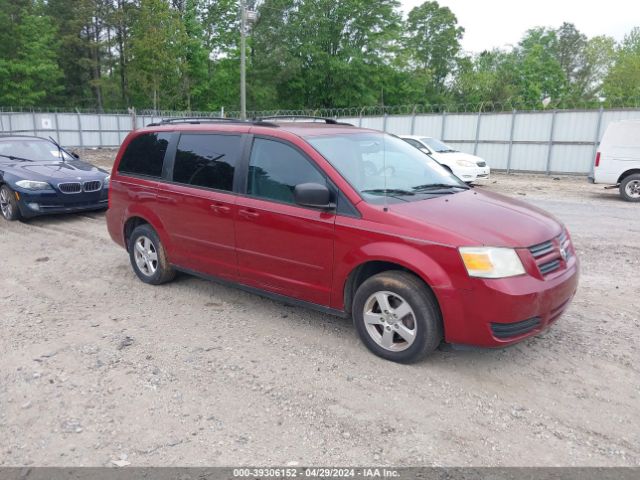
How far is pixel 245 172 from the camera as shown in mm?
4723

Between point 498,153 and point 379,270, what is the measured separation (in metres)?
17.8

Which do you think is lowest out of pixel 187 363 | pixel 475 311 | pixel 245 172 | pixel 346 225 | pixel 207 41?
pixel 187 363

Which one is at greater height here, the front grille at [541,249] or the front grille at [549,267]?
the front grille at [541,249]

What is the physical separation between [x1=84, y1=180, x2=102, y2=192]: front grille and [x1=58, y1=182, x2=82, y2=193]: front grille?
0.12 metres

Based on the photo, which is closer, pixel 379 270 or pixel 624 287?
pixel 379 270

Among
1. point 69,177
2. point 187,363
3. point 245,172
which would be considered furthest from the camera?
point 69,177

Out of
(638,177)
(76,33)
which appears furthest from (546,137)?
(76,33)

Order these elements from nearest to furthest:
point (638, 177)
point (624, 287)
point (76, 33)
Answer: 1. point (624, 287)
2. point (638, 177)
3. point (76, 33)

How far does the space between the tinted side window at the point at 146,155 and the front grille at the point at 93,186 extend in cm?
389

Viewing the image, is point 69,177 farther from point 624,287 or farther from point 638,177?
point 638,177

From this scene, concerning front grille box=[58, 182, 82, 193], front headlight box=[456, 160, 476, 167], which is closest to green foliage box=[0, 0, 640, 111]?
front headlight box=[456, 160, 476, 167]

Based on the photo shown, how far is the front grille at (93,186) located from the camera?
31.1 feet

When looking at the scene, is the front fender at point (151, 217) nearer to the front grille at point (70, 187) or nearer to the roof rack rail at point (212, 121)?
the roof rack rail at point (212, 121)

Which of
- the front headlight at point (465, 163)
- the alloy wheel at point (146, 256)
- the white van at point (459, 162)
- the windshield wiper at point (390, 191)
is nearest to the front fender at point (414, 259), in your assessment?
the windshield wiper at point (390, 191)
